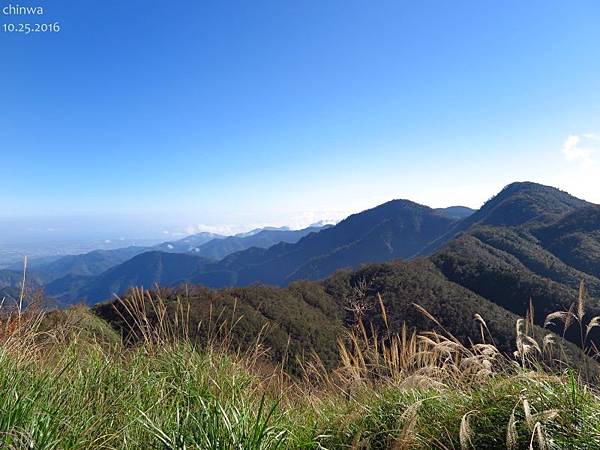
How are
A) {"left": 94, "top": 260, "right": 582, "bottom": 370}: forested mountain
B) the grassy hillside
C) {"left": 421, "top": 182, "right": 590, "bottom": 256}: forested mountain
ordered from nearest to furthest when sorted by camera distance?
the grassy hillside < {"left": 94, "top": 260, "right": 582, "bottom": 370}: forested mountain < {"left": 421, "top": 182, "right": 590, "bottom": 256}: forested mountain

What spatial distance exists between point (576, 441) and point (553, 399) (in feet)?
0.71

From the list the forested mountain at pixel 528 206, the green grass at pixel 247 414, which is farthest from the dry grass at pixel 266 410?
the forested mountain at pixel 528 206

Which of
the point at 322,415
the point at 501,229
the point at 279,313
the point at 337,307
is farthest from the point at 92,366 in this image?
the point at 501,229

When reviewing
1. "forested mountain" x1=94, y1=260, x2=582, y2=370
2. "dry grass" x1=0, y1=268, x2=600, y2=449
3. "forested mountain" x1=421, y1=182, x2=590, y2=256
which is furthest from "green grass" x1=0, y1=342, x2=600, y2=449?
"forested mountain" x1=421, y1=182, x2=590, y2=256

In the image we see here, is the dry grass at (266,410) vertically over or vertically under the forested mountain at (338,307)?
over

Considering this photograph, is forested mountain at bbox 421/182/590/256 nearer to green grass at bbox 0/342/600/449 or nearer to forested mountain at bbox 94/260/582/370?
forested mountain at bbox 94/260/582/370

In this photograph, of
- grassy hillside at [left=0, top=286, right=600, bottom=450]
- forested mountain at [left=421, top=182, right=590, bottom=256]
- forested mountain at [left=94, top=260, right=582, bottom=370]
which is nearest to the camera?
grassy hillside at [left=0, top=286, right=600, bottom=450]

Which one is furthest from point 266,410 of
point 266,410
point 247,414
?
point 247,414

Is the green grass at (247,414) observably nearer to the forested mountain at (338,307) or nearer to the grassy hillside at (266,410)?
the grassy hillside at (266,410)

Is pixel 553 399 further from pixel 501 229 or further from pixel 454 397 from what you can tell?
pixel 501 229

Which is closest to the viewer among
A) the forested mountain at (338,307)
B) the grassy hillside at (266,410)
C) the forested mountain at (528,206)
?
the grassy hillside at (266,410)

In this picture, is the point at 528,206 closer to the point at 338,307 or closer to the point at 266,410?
the point at 338,307

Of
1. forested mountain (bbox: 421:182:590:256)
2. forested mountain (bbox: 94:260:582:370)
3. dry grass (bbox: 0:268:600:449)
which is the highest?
forested mountain (bbox: 421:182:590:256)

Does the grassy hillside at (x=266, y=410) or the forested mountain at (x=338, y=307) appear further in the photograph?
the forested mountain at (x=338, y=307)
